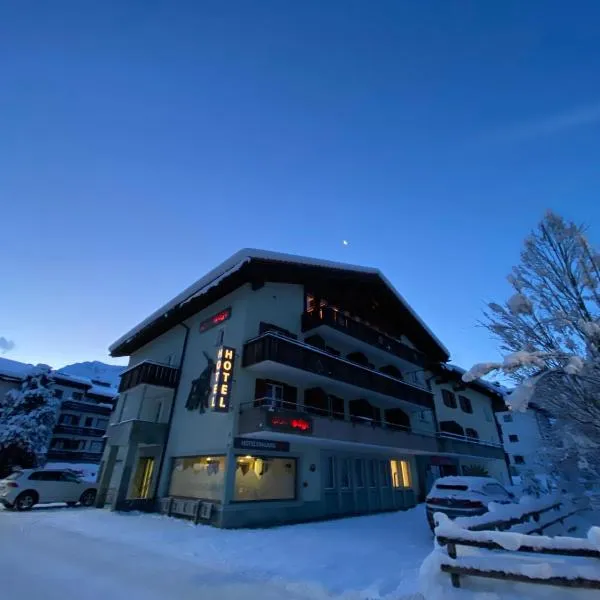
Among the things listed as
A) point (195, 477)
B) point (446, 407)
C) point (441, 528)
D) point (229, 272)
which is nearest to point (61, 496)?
point (195, 477)

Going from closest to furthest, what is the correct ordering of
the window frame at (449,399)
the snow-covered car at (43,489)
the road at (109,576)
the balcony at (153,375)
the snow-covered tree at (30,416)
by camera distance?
the road at (109,576), the snow-covered car at (43,489), the balcony at (153,375), the window frame at (449,399), the snow-covered tree at (30,416)

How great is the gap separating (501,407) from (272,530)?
108 feet

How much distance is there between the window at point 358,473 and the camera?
1864 centimetres

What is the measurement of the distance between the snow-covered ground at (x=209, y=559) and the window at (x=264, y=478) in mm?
1689

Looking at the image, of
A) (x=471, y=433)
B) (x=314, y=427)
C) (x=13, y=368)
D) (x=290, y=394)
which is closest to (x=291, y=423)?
(x=314, y=427)

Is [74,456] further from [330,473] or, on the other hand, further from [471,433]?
[471,433]

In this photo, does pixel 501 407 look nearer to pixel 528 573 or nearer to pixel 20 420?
pixel 528 573

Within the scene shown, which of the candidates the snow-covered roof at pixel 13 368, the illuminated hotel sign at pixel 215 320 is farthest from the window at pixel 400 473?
the snow-covered roof at pixel 13 368

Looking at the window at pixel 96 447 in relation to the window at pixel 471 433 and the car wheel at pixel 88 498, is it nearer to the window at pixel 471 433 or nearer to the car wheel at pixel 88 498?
the car wheel at pixel 88 498

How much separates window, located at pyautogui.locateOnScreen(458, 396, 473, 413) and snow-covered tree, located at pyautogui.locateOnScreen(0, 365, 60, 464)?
36.7 meters

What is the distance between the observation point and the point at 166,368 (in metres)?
20.0

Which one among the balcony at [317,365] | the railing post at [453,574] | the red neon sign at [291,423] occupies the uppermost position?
the balcony at [317,365]

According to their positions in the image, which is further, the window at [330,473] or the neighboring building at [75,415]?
the neighboring building at [75,415]

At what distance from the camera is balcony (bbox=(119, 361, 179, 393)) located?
19109 millimetres
